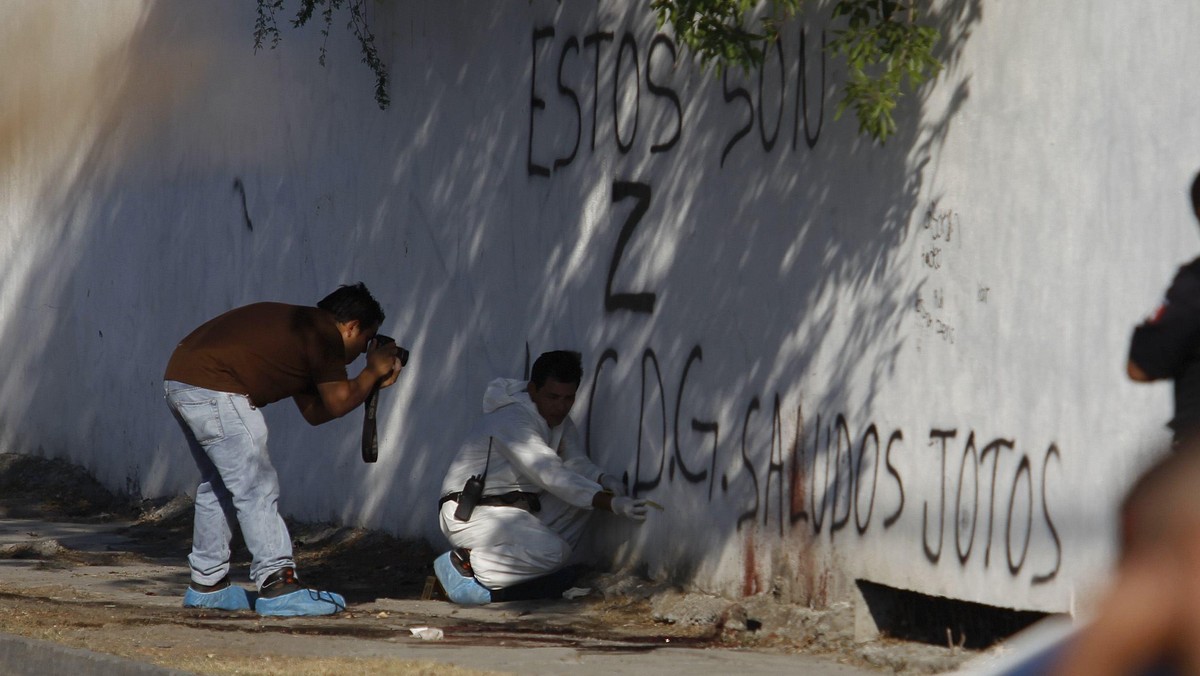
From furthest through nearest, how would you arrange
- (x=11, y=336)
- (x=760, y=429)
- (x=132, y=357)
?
(x=11, y=336)
(x=132, y=357)
(x=760, y=429)

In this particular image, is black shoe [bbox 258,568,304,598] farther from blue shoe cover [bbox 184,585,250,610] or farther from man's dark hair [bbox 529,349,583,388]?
man's dark hair [bbox 529,349,583,388]

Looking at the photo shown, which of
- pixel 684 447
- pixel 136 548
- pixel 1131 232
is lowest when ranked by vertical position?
pixel 136 548

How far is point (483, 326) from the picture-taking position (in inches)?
320

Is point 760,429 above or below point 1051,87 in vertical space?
below

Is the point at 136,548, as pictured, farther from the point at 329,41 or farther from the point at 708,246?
the point at 708,246

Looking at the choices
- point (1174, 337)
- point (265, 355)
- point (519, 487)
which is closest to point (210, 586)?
point (265, 355)

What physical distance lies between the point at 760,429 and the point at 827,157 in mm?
1100

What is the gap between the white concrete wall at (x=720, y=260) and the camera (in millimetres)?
5086

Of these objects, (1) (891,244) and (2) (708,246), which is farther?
(2) (708,246)

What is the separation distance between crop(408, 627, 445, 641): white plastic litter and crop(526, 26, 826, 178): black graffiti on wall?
217 cm

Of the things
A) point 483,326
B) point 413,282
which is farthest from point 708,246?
point 413,282

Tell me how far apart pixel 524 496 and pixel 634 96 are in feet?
6.02

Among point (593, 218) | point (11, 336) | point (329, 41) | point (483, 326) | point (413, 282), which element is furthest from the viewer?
point (11, 336)

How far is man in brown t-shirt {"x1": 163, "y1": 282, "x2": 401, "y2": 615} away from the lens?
6.68 m
